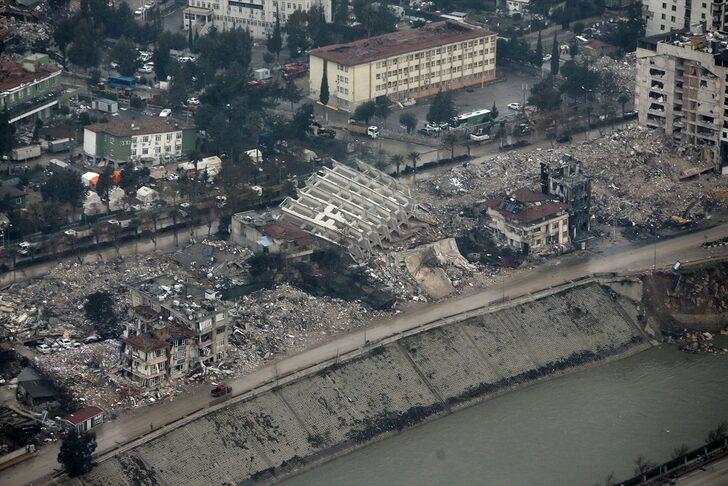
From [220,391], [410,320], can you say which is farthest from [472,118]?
[220,391]

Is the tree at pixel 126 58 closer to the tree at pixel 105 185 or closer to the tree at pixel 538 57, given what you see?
the tree at pixel 105 185

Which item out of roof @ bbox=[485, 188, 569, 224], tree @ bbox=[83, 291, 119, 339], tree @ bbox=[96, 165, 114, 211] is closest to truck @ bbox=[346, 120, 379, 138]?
roof @ bbox=[485, 188, 569, 224]

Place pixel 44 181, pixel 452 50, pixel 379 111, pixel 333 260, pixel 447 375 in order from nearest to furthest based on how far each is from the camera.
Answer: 1. pixel 447 375
2. pixel 333 260
3. pixel 44 181
4. pixel 379 111
5. pixel 452 50

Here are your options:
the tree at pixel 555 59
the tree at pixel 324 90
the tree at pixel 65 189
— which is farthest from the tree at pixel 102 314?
the tree at pixel 555 59

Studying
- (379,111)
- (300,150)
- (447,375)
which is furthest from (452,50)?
(447,375)

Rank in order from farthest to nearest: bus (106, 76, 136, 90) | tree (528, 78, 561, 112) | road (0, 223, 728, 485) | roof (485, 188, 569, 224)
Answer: bus (106, 76, 136, 90)
tree (528, 78, 561, 112)
roof (485, 188, 569, 224)
road (0, 223, 728, 485)

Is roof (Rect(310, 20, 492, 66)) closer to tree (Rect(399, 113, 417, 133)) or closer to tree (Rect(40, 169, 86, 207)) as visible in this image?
tree (Rect(399, 113, 417, 133))

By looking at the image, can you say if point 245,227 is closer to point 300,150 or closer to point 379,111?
point 300,150
